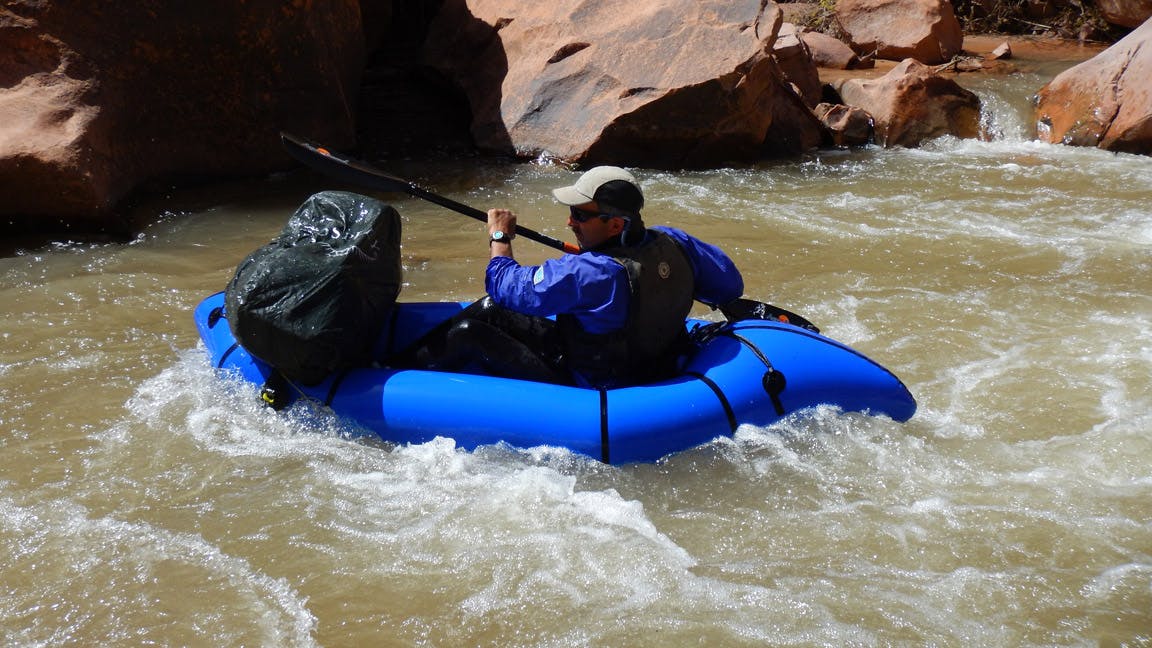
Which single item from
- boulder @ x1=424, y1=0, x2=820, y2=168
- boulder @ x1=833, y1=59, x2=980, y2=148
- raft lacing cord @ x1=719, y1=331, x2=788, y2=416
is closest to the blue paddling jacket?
raft lacing cord @ x1=719, y1=331, x2=788, y2=416

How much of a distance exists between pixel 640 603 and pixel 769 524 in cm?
54

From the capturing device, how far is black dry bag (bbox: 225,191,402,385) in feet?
10.3

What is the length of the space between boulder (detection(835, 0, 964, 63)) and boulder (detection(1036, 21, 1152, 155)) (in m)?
1.92

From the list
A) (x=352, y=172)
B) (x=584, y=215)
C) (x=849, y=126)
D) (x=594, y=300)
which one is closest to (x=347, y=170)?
(x=352, y=172)

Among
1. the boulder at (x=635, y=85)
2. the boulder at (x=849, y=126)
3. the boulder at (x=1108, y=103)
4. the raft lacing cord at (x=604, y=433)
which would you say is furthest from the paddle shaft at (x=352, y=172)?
the boulder at (x=1108, y=103)

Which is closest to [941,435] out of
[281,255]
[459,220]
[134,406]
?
[281,255]

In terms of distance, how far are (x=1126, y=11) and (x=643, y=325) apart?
365 inches

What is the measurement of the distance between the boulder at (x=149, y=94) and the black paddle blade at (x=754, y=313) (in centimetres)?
367

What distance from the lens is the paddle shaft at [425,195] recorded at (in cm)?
364

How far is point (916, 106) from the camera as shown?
25.2 feet

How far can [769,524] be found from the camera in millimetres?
2906

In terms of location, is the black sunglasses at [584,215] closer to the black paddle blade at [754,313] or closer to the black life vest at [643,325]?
the black life vest at [643,325]

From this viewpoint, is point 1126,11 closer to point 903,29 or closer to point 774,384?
point 903,29

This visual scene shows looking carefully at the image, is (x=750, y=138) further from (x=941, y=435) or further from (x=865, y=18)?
(x=941, y=435)
